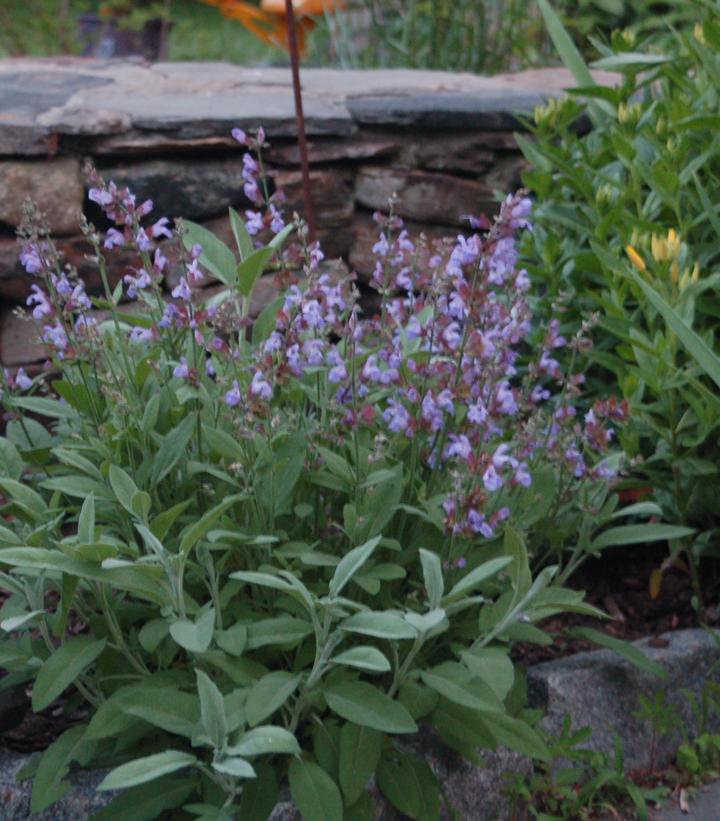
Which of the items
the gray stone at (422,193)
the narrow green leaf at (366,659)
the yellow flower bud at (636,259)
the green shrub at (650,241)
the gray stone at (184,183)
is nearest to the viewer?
the narrow green leaf at (366,659)

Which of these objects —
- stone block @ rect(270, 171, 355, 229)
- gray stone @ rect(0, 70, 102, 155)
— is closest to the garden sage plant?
gray stone @ rect(0, 70, 102, 155)

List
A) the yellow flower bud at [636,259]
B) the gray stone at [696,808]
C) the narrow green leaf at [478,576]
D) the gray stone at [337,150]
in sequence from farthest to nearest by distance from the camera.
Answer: the gray stone at [337,150] → the yellow flower bud at [636,259] → the gray stone at [696,808] → the narrow green leaf at [478,576]

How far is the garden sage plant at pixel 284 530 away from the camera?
1743mm

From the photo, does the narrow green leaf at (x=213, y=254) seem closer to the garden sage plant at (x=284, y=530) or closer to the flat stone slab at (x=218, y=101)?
the garden sage plant at (x=284, y=530)

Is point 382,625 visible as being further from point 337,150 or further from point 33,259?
point 337,150

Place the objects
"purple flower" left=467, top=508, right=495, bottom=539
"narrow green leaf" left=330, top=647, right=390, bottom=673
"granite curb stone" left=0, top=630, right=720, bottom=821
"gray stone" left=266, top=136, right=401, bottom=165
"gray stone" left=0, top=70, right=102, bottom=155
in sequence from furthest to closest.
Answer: "gray stone" left=266, top=136, right=401, bottom=165 → "gray stone" left=0, top=70, right=102, bottom=155 → "granite curb stone" left=0, top=630, right=720, bottom=821 → "purple flower" left=467, top=508, right=495, bottom=539 → "narrow green leaf" left=330, top=647, right=390, bottom=673

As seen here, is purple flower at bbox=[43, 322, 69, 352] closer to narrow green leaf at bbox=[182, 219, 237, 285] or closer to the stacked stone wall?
narrow green leaf at bbox=[182, 219, 237, 285]

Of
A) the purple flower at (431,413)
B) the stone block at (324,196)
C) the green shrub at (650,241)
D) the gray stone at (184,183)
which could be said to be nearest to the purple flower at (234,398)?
the purple flower at (431,413)

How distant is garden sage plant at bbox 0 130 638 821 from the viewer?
1.74 m

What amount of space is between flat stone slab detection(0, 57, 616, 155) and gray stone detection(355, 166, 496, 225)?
153 mm

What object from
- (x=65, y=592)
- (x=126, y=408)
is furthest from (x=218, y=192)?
(x=65, y=592)

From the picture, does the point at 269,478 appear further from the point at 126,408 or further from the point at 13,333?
the point at 13,333

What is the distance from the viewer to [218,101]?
139 inches

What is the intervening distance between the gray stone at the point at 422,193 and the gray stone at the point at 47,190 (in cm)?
86
